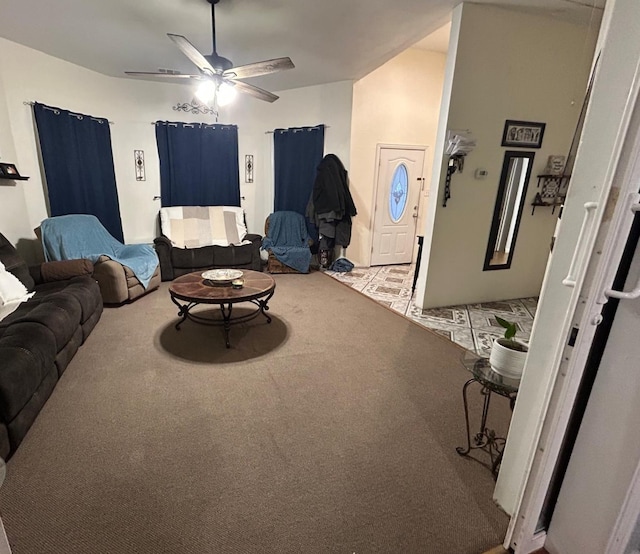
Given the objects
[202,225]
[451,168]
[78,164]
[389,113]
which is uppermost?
[389,113]

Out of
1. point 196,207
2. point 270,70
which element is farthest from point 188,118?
point 270,70

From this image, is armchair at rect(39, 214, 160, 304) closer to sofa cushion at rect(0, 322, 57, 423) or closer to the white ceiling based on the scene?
sofa cushion at rect(0, 322, 57, 423)

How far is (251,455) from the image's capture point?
1.72m

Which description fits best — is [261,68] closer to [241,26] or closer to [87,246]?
[241,26]

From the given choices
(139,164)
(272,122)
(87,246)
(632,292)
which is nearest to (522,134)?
(632,292)

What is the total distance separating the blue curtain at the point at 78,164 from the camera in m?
3.71

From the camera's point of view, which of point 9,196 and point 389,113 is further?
point 389,113

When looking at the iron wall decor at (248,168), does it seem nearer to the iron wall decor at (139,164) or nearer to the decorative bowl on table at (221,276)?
the iron wall decor at (139,164)

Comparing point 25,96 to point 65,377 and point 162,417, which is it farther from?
point 162,417

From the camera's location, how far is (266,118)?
5246 mm

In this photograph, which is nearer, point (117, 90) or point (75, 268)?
point (75, 268)

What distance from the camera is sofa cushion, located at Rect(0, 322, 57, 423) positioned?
1.64 meters

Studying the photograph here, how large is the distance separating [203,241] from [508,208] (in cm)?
385

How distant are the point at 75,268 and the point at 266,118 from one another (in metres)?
3.52
